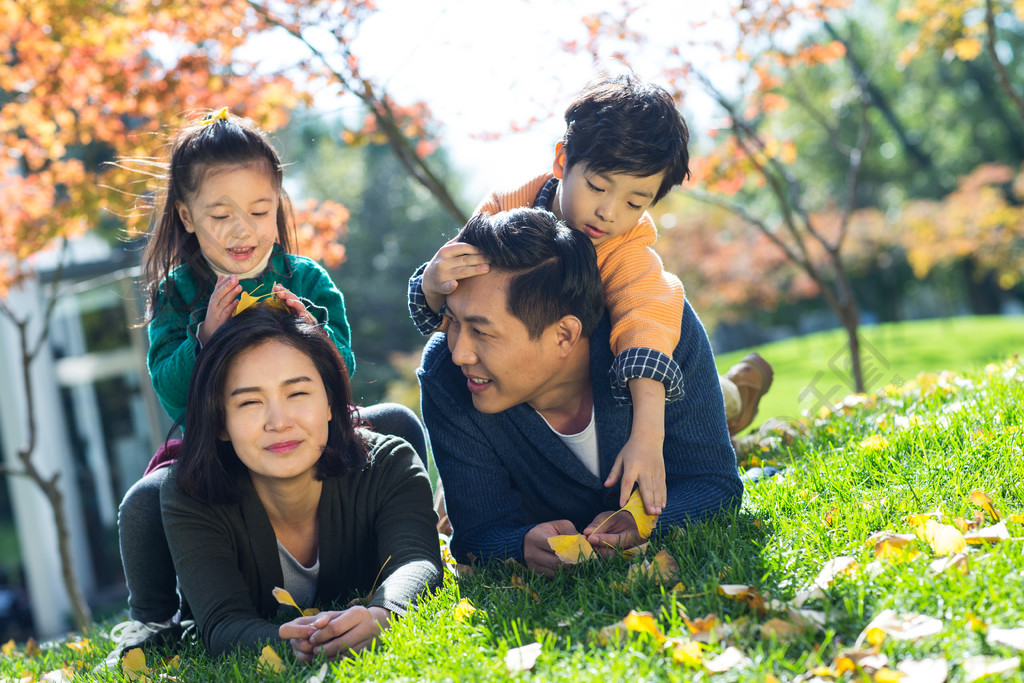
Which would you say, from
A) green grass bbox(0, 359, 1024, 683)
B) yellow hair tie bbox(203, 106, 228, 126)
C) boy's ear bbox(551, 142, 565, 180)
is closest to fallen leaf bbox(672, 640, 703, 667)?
green grass bbox(0, 359, 1024, 683)

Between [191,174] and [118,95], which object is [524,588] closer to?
[191,174]

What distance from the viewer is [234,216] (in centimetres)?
307

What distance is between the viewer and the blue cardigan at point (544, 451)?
281cm

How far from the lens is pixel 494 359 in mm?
2715

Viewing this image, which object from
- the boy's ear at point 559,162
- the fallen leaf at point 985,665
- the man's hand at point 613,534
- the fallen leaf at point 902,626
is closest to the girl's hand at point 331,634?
the man's hand at point 613,534

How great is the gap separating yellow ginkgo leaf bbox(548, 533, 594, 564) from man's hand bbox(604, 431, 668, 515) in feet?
0.52

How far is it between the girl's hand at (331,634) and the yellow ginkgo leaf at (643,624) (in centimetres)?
67

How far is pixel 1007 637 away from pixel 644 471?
3.39 feet

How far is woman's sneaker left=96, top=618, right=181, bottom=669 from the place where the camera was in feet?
9.06

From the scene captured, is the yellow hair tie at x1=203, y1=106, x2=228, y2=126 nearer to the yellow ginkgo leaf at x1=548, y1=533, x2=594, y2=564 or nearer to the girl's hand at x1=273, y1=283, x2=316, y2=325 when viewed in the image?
the girl's hand at x1=273, y1=283, x2=316, y2=325

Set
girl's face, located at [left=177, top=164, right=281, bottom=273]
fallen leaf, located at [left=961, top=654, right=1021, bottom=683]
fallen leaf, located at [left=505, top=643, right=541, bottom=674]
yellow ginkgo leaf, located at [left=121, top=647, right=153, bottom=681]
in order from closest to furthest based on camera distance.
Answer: fallen leaf, located at [left=961, top=654, right=1021, bottom=683] → fallen leaf, located at [left=505, top=643, right=541, bottom=674] → yellow ginkgo leaf, located at [left=121, top=647, right=153, bottom=681] → girl's face, located at [left=177, top=164, right=281, bottom=273]

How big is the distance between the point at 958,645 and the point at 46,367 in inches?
441

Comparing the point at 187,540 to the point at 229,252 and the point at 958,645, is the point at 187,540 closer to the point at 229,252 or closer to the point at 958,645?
the point at 229,252

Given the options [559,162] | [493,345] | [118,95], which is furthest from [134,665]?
[118,95]
